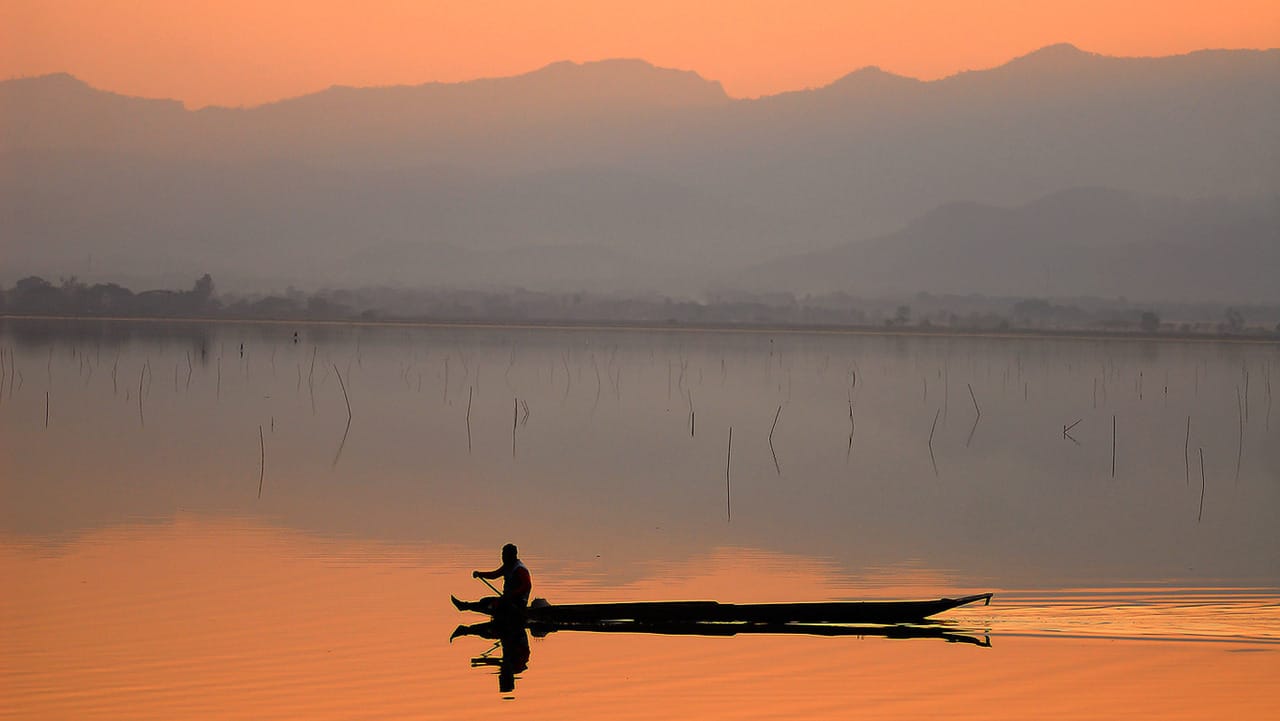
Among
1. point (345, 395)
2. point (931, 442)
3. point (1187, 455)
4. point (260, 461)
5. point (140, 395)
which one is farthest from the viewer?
point (345, 395)

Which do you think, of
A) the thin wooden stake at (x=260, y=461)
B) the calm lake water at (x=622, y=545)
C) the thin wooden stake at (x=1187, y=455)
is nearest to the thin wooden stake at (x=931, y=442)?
the calm lake water at (x=622, y=545)

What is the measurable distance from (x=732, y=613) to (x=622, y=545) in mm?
5959

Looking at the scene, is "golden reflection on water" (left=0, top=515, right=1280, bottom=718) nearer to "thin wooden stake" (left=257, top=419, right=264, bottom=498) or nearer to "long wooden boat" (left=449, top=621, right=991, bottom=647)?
"long wooden boat" (left=449, top=621, right=991, bottom=647)

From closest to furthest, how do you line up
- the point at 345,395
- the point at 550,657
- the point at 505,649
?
1. the point at 550,657
2. the point at 505,649
3. the point at 345,395

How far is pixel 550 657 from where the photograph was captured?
46.8 feet

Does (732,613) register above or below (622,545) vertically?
above

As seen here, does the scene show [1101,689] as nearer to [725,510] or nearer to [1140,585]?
[1140,585]

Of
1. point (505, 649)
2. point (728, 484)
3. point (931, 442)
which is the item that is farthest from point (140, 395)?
point (505, 649)

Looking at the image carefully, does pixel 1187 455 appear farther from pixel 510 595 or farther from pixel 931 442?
pixel 510 595

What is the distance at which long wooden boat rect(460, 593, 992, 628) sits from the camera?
594 inches

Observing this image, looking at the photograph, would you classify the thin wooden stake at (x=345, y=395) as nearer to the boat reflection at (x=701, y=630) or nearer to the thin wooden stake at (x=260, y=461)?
the thin wooden stake at (x=260, y=461)

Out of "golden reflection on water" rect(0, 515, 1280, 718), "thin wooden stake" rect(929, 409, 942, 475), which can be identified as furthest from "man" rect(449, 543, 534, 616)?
"thin wooden stake" rect(929, 409, 942, 475)

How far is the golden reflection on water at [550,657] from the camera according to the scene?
12.9 metres

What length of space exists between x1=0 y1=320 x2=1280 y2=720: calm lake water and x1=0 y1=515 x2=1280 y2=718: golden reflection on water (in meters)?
0.05
